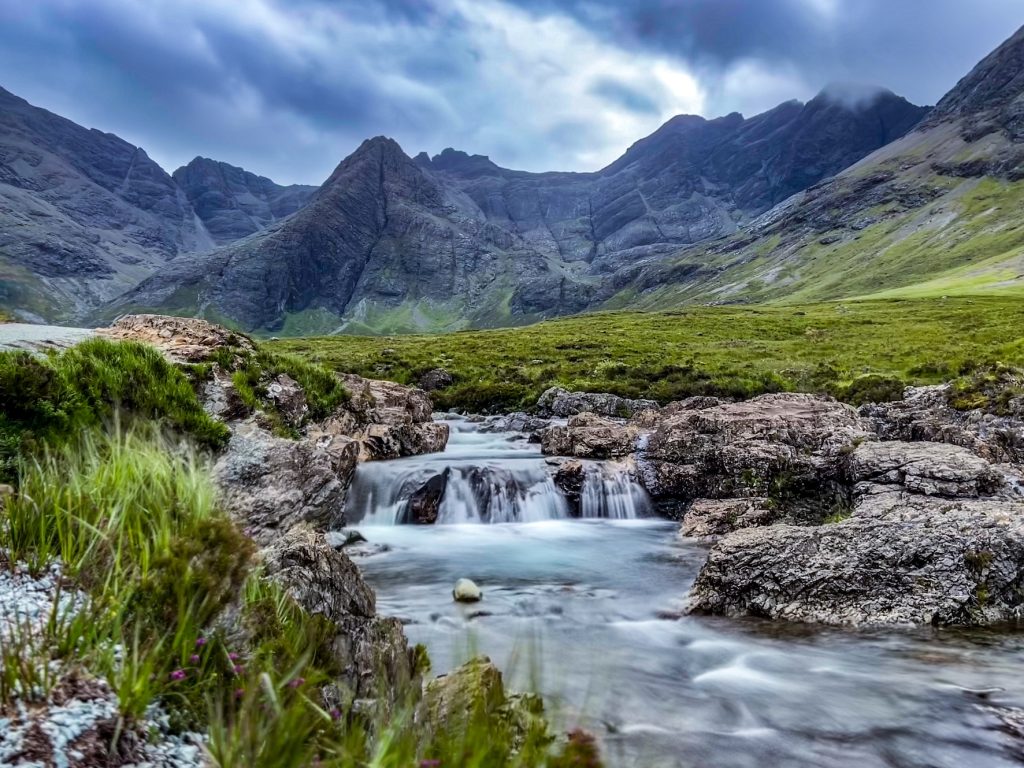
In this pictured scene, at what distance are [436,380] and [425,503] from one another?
3057cm

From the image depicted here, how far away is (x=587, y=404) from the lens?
3947 cm

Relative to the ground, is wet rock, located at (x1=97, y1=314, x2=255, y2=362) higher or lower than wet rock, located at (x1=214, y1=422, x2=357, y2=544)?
higher

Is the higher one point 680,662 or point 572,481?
point 572,481

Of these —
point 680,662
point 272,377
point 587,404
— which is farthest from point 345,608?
point 587,404

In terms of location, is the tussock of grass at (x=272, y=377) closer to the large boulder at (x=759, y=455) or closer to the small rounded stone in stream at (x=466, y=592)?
the small rounded stone in stream at (x=466, y=592)

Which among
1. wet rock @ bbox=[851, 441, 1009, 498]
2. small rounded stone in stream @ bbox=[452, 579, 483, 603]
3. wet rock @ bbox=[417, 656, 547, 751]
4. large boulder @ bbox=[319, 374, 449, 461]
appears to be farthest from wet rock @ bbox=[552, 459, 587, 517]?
wet rock @ bbox=[417, 656, 547, 751]

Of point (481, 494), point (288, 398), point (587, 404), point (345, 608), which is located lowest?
point (345, 608)

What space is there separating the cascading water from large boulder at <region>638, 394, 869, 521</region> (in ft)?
4.54

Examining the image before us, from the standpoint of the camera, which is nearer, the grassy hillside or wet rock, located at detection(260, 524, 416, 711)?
wet rock, located at detection(260, 524, 416, 711)

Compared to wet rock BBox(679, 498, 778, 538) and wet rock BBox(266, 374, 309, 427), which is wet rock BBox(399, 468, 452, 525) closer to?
wet rock BBox(266, 374, 309, 427)

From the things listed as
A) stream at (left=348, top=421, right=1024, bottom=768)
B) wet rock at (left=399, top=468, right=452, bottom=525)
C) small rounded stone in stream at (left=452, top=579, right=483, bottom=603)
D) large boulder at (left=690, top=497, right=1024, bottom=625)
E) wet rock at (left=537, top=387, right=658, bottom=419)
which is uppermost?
wet rock at (left=537, top=387, right=658, bottom=419)

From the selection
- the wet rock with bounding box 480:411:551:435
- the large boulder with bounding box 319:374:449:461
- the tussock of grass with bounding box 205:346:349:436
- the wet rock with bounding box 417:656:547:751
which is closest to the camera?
the wet rock with bounding box 417:656:547:751

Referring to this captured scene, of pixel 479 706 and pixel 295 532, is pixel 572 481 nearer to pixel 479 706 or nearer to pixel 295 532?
pixel 295 532

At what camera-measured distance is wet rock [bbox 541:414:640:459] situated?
24.1 metres
